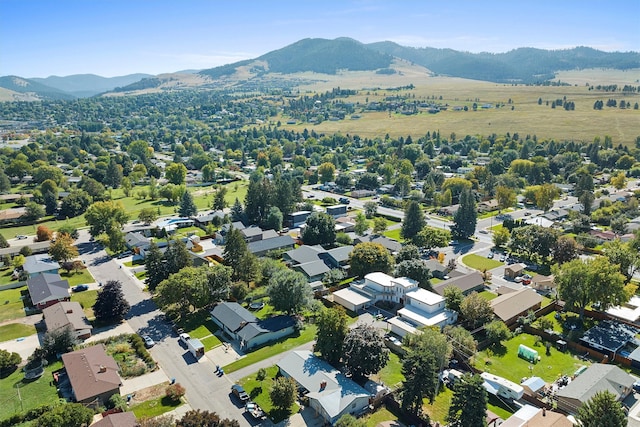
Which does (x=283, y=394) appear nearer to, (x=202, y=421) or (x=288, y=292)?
(x=202, y=421)

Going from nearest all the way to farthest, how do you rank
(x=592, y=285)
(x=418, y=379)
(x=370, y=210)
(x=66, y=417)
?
(x=66, y=417) < (x=418, y=379) < (x=592, y=285) < (x=370, y=210)

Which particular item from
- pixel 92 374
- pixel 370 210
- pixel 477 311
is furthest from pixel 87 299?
pixel 370 210

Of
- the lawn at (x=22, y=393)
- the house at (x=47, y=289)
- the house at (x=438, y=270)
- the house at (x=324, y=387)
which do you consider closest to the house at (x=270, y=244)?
the house at (x=438, y=270)

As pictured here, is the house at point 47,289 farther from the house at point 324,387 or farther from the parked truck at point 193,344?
the house at point 324,387

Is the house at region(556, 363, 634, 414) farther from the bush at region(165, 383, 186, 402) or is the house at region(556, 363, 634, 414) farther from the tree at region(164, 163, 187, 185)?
the tree at region(164, 163, 187, 185)

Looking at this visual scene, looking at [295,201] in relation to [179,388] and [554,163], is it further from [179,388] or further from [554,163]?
[554,163]
